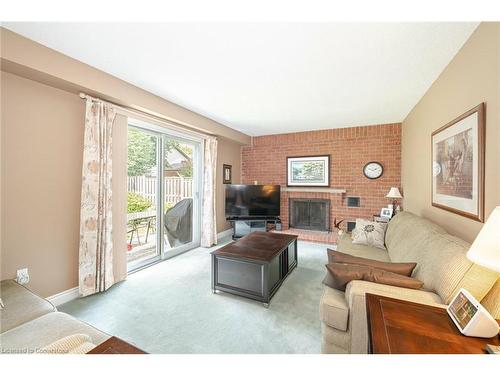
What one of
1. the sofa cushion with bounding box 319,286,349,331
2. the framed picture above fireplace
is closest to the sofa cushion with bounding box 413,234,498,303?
the sofa cushion with bounding box 319,286,349,331

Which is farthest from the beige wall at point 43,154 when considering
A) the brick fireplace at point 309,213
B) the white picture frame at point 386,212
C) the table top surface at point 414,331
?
the white picture frame at point 386,212

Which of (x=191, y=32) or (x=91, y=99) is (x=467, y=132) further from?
(x=91, y=99)

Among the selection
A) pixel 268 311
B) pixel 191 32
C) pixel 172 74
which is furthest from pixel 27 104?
pixel 268 311

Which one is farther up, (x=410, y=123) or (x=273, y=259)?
(x=410, y=123)

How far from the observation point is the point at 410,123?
3.45 metres

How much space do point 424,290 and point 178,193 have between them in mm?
3543

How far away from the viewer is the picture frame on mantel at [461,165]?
148 cm

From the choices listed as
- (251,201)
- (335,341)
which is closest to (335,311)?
(335,341)

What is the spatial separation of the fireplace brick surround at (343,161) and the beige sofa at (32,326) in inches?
160

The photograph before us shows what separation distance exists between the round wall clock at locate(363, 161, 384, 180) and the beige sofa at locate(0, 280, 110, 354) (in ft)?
15.6

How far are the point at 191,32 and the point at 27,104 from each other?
1.73 meters

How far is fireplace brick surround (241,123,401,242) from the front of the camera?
4211 millimetres

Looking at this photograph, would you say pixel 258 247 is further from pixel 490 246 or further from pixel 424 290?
pixel 490 246

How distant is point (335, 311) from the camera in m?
1.36
